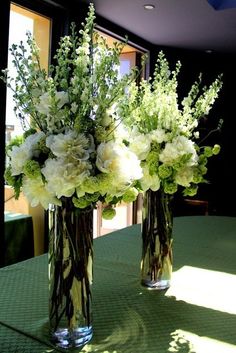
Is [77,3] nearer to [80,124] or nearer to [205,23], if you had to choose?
[205,23]

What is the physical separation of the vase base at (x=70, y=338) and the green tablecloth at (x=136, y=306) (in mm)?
21

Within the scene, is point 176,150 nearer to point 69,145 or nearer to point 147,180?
point 147,180

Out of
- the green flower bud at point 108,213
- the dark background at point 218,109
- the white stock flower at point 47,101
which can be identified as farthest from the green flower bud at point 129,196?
the dark background at point 218,109

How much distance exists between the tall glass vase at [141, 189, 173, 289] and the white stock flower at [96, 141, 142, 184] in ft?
1.29

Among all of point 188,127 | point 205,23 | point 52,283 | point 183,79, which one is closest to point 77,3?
point 205,23

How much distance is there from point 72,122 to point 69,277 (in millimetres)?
359

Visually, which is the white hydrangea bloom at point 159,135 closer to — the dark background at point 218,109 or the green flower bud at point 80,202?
the green flower bud at point 80,202

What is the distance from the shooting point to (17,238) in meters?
2.92

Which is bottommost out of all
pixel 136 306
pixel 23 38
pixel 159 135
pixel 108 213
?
pixel 136 306

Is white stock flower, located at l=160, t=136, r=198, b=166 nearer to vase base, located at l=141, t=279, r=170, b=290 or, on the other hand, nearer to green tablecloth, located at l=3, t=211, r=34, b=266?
vase base, located at l=141, t=279, r=170, b=290

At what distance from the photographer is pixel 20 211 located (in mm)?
3160

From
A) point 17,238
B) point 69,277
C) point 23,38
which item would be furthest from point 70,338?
point 23,38

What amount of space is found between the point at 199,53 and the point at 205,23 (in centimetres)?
117

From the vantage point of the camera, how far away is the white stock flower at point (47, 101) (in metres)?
0.81
